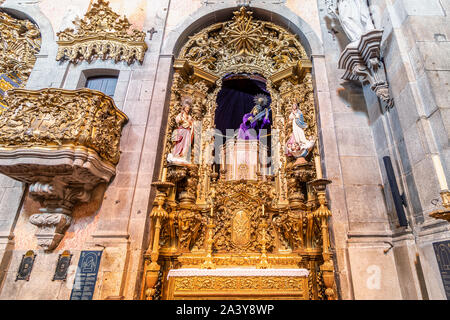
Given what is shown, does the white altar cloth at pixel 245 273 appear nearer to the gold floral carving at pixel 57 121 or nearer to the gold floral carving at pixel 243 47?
the gold floral carving at pixel 57 121

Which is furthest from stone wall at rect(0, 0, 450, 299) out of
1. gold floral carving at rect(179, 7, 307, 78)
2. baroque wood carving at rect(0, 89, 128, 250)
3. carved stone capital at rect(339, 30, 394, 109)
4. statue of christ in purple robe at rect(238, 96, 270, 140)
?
statue of christ in purple robe at rect(238, 96, 270, 140)

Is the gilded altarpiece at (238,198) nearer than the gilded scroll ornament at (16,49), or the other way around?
the gilded altarpiece at (238,198)

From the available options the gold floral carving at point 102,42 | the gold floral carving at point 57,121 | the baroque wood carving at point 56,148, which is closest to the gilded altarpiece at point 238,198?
the gold floral carving at point 102,42

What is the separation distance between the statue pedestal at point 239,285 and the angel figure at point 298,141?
102 inches

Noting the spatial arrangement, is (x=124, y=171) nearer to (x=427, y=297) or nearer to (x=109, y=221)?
(x=109, y=221)

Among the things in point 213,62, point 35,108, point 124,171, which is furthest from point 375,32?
point 35,108

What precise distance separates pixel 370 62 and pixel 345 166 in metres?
2.17

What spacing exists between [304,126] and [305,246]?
281cm

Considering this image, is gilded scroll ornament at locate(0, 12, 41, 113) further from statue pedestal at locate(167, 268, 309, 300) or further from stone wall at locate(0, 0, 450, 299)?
statue pedestal at locate(167, 268, 309, 300)

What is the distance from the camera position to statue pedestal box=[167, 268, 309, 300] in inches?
183

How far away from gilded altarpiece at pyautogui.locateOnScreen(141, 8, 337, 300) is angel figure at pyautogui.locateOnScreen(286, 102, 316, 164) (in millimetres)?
90

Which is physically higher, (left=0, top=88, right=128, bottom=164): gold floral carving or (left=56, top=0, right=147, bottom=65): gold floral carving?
(left=56, top=0, right=147, bottom=65): gold floral carving

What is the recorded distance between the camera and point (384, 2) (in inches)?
208

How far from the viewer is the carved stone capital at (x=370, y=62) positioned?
5.07 meters
